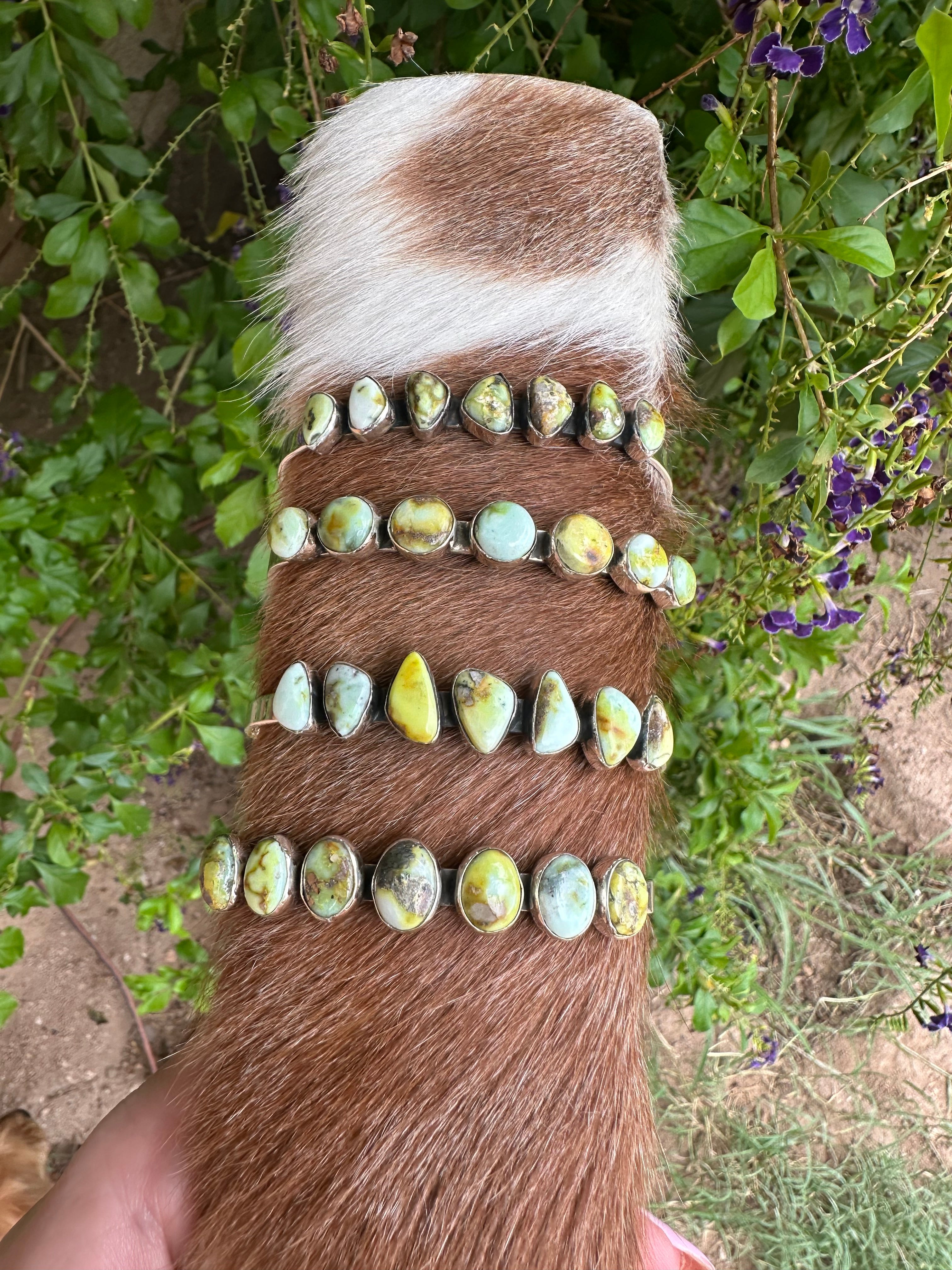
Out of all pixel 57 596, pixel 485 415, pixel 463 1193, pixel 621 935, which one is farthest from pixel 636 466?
pixel 57 596

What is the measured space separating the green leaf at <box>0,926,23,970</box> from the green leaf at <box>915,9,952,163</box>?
897 millimetres

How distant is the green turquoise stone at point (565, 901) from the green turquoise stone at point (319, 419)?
235mm

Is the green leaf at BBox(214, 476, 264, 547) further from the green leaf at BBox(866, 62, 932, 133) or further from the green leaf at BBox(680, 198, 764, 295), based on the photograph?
Answer: the green leaf at BBox(866, 62, 932, 133)

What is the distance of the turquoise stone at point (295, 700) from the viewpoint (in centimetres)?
40

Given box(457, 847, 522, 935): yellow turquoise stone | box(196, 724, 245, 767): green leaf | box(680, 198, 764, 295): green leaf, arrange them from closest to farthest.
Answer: box(457, 847, 522, 935): yellow turquoise stone < box(680, 198, 764, 295): green leaf < box(196, 724, 245, 767): green leaf

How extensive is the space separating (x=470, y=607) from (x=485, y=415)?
0.30 feet

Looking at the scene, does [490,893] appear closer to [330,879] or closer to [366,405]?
[330,879]

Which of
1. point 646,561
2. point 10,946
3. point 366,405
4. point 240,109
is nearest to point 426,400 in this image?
point 366,405

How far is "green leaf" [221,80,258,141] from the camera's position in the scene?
0.63 m

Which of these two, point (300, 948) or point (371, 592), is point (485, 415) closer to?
point (371, 592)

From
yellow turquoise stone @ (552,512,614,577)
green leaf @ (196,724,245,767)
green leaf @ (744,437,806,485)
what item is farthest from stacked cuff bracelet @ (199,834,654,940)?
green leaf @ (196,724,245,767)

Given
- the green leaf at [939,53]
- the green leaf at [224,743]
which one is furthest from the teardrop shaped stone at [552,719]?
the green leaf at [224,743]

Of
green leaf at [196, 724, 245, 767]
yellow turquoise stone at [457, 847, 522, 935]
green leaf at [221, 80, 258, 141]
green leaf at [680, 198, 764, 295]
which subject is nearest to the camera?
yellow turquoise stone at [457, 847, 522, 935]

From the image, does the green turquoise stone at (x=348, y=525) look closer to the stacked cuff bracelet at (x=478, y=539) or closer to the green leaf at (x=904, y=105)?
the stacked cuff bracelet at (x=478, y=539)
